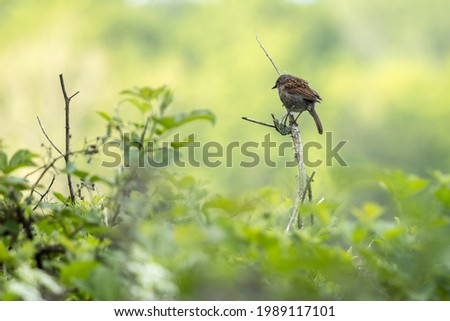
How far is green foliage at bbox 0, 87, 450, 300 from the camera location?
1.72 meters

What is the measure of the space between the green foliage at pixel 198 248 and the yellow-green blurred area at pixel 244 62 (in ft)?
184

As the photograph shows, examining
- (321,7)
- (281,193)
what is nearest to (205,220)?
(281,193)

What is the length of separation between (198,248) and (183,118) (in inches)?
18.0

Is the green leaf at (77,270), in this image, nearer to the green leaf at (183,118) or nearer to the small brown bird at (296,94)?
the green leaf at (183,118)

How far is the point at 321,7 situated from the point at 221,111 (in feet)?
64.6

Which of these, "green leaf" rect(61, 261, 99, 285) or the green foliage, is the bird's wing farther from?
"green leaf" rect(61, 261, 99, 285)

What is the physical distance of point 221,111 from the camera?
242 feet

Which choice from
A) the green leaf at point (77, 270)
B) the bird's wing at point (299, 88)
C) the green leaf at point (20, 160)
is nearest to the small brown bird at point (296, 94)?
the bird's wing at point (299, 88)

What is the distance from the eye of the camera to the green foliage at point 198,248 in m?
1.72

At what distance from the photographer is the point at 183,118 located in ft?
6.77

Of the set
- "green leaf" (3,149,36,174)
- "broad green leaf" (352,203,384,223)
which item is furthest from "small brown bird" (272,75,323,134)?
"broad green leaf" (352,203,384,223)

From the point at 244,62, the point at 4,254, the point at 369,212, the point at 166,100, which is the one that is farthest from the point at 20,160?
the point at 244,62

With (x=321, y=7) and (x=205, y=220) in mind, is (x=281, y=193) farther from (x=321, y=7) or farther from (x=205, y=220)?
(x=321, y=7)

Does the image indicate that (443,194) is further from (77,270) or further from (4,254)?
(4,254)
